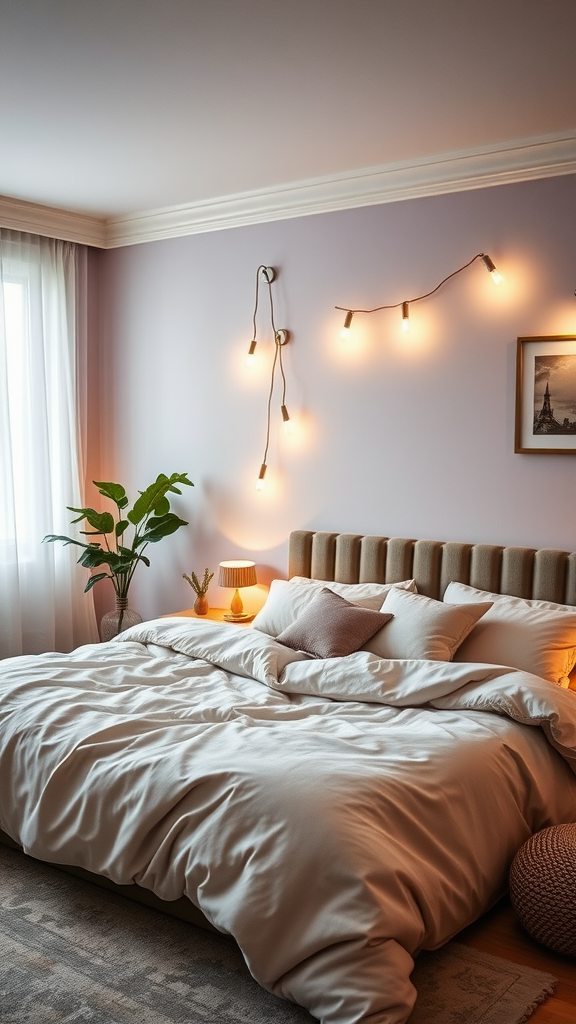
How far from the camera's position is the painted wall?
4.13 m

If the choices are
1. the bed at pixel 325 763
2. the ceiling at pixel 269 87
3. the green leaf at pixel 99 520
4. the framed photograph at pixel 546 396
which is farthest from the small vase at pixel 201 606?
the ceiling at pixel 269 87

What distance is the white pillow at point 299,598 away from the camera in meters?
4.21

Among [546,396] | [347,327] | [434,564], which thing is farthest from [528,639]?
[347,327]

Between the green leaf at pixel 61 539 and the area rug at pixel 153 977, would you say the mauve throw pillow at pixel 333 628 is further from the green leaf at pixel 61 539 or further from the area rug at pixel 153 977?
the green leaf at pixel 61 539

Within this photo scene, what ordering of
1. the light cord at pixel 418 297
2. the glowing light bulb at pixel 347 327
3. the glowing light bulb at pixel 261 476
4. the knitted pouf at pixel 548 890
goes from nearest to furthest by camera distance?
the knitted pouf at pixel 548 890, the light cord at pixel 418 297, the glowing light bulb at pixel 347 327, the glowing light bulb at pixel 261 476

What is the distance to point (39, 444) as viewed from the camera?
532cm

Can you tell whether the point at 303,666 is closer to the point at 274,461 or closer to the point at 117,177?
the point at 274,461

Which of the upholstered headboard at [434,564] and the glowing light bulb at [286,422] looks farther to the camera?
the glowing light bulb at [286,422]

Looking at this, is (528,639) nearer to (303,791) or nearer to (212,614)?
(303,791)

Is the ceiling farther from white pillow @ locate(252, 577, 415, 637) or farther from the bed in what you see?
white pillow @ locate(252, 577, 415, 637)

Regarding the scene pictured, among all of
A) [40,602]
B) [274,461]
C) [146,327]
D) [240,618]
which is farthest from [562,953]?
[146,327]

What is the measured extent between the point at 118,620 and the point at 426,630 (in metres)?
2.21

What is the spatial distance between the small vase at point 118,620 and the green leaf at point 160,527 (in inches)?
14.9

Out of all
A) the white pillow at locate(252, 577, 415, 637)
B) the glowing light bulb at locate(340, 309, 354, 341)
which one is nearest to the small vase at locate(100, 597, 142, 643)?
the white pillow at locate(252, 577, 415, 637)
